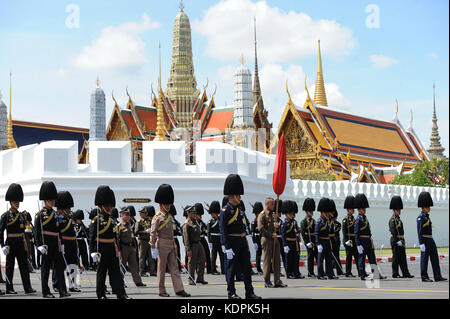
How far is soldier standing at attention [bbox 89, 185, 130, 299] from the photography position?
11.8 metres

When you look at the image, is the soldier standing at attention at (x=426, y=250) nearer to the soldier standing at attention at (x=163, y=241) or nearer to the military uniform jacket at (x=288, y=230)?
the military uniform jacket at (x=288, y=230)

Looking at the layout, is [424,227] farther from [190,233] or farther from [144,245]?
[144,245]

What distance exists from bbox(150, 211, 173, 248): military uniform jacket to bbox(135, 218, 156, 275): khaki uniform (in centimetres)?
457

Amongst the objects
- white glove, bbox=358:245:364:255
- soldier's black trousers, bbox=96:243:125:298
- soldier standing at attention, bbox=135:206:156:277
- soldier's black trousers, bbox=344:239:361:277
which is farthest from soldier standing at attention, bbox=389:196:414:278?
soldier's black trousers, bbox=96:243:125:298

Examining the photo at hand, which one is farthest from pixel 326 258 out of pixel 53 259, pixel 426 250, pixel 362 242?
pixel 53 259

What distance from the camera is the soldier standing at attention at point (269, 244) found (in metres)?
14.3

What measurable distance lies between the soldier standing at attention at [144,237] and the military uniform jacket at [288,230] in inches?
117

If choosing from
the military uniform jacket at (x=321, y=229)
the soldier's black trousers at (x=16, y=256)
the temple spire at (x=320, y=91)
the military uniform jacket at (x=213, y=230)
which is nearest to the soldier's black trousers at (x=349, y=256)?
the military uniform jacket at (x=321, y=229)

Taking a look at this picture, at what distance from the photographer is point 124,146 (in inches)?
895

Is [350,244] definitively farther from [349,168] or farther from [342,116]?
[342,116]

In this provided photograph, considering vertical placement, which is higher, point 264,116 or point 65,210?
point 264,116
